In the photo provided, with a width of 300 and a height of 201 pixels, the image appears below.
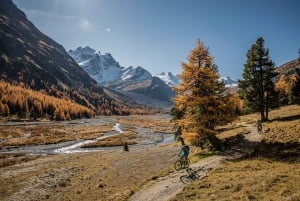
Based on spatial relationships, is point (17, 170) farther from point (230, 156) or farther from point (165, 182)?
point (230, 156)

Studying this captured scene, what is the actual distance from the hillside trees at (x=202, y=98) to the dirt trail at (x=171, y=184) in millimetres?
4133

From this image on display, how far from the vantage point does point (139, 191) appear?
25953 mm

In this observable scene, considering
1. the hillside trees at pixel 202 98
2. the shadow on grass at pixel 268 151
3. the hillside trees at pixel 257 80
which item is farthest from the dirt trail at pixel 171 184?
the hillside trees at pixel 257 80

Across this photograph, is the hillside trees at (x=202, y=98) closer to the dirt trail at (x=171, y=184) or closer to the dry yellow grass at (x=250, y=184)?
the dirt trail at (x=171, y=184)

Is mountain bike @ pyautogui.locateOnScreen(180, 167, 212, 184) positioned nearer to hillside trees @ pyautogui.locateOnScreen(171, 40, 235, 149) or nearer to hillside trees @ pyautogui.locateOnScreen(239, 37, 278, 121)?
hillside trees @ pyautogui.locateOnScreen(171, 40, 235, 149)

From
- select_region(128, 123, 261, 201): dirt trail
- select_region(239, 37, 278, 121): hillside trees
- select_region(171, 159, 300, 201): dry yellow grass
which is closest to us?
select_region(171, 159, 300, 201): dry yellow grass

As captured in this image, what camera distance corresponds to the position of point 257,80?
54.6m

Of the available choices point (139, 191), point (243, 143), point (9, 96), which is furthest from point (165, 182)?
point (9, 96)

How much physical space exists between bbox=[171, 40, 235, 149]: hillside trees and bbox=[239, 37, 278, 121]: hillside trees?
59.7ft

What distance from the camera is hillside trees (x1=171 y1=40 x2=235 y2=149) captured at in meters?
37.0

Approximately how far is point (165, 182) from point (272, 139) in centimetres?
1737

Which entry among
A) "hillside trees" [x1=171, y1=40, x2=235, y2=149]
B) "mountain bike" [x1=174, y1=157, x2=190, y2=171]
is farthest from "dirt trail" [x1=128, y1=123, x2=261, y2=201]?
"hillside trees" [x1=171, y1=40, x2=235, y2=149]

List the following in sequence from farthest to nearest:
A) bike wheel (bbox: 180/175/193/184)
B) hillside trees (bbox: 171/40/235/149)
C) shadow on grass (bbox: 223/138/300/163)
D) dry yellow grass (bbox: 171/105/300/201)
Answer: hillside trees (bbox: 171/40/235/149) < shadow on grass (bbox: 223/138/300/163) < bike wheel (bbox: 180/175/193/184) < dry yellow grass (bbox: 171/105/300/201)

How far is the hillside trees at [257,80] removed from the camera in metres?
53.7
